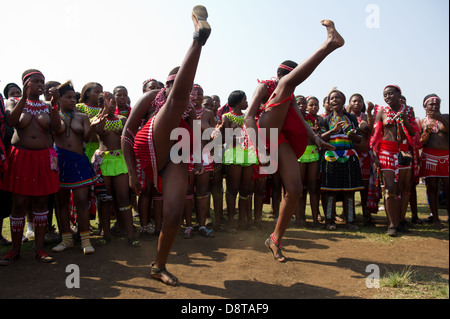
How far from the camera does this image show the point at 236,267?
4.03 metres

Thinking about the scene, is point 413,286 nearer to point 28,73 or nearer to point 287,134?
point 287,134

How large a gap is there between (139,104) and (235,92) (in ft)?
9.26

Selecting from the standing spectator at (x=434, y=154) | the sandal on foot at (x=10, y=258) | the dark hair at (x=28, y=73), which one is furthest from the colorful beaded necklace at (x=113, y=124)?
the standing spectator at (x=434, y=154)

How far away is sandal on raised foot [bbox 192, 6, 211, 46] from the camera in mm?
2912

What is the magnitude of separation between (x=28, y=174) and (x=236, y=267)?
8.77 ft

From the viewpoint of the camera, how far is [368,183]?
678 centimetres

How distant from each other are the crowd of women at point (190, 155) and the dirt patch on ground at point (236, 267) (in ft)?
0.75

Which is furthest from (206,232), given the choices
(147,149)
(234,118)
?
(147,149)

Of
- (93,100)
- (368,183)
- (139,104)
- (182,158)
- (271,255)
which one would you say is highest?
(93,100)

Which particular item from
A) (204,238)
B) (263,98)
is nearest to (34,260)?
(204,238)

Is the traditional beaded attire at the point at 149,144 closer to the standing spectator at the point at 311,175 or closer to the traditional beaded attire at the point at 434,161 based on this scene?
the standing spectator at the point at 311,175

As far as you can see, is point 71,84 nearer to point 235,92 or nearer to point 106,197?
point 106,197

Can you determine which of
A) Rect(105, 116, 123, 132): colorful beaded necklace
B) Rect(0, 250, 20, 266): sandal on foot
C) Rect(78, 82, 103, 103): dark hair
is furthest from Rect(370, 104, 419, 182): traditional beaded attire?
Rect(0, 250, 20, 266): sandal on foot

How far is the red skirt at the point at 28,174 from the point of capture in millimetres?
4266
